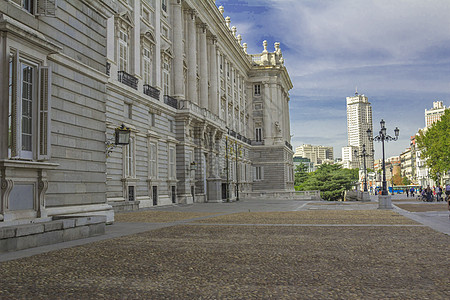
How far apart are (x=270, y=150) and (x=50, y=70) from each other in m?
65.3

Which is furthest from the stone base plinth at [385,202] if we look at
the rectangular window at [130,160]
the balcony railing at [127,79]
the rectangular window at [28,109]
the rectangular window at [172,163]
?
the rectangular window at [28,109]

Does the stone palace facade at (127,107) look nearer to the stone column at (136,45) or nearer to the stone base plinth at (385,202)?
the stone column at (136,45)

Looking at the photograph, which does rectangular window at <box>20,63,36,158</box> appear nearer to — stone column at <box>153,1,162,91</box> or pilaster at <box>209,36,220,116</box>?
stone column at <box>153,1,162,91</box>

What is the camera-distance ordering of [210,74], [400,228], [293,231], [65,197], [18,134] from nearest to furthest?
[18,134], [65,197], [293,231], [400,228], [210,74]

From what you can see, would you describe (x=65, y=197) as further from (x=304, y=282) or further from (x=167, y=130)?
A: (x=167, y=130)

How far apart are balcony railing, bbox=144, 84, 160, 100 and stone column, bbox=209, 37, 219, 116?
16.9m

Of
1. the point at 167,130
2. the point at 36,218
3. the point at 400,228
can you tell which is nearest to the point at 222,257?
the point at 36,218

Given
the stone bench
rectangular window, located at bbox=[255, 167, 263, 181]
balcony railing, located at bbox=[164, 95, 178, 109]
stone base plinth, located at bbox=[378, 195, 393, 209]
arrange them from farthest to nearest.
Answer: rectangular window, located at bbox=[255, 167, 263, 181] → balcony railing, located at bbox=[164, 95, 178, 109] → stone base plinth, located at bbox=[378, 195, 393, 209] → the stone bench

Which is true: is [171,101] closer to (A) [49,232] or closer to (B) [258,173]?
(A) [49,232]

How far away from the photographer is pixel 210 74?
5278 centimetres

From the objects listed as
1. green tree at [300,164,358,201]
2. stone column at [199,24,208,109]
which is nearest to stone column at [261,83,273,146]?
green tree at [300,164,358,201]

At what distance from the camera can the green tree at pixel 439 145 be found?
4694cm

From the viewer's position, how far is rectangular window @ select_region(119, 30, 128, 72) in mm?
30453

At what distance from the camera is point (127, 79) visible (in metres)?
30.3
